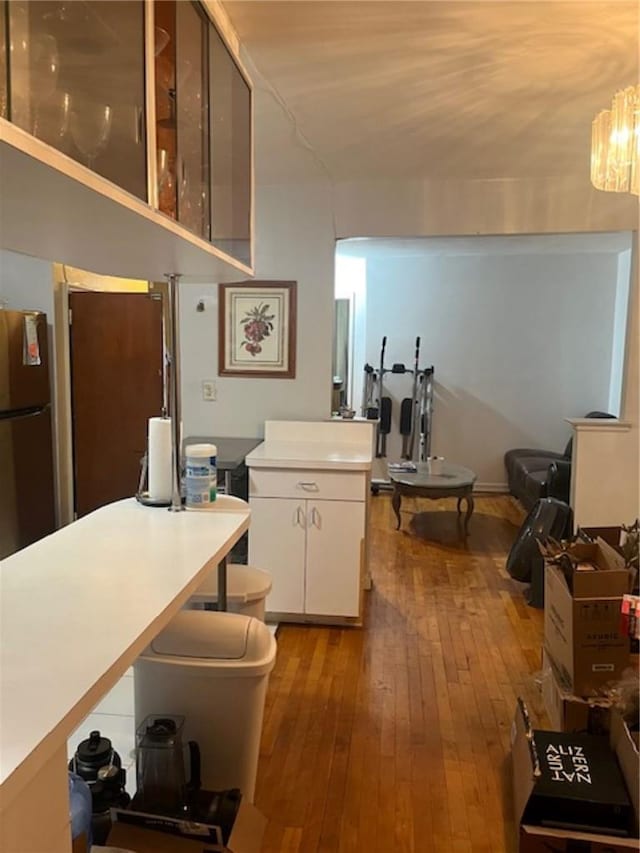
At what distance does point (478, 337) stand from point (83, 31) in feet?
17.4

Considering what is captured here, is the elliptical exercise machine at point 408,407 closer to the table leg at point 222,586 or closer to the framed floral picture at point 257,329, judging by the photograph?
the framed floral picture at point 257,329

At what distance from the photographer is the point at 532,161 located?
10.2ft

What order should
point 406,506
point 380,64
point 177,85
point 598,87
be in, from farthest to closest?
1. point 406,506
2. point 598,87
3. point 380,64
4. point 177,85

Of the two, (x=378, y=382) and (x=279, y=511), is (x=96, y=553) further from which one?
(x=378, y=382)

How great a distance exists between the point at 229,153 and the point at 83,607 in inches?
54.8

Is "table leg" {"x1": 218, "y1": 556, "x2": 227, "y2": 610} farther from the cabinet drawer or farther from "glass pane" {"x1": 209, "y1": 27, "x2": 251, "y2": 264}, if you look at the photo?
the cabinet drawer

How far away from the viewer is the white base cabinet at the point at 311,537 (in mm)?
3051

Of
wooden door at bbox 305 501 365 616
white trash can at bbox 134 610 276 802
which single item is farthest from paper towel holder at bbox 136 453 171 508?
wooden door at bbox 305 501 365 616

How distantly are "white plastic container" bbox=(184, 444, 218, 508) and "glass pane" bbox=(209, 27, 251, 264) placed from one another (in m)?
0.60

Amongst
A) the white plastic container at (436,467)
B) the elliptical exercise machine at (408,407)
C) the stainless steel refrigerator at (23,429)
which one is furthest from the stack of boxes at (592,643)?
the elliptical exercise machine at (408,407)

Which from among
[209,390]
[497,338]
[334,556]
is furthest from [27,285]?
[497,338]

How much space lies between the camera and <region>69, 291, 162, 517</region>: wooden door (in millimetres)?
4496

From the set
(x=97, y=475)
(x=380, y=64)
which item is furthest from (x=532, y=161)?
(x=97, y=475)

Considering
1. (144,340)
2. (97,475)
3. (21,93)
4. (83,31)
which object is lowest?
(97,475)
